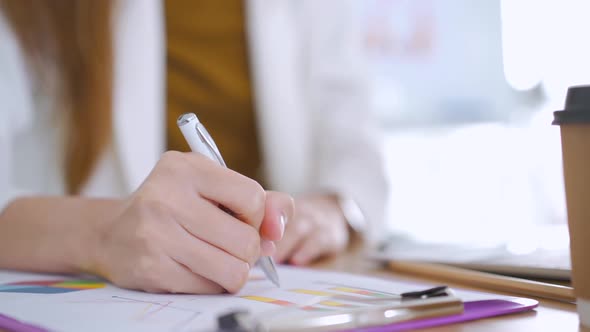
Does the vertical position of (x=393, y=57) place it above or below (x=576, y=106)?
above

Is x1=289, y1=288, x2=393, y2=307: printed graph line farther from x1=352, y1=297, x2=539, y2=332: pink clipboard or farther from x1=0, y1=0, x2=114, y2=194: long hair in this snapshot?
x1=0, y1=0, x2=114, y2=194: long hair

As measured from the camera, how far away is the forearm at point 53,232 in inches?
18.1

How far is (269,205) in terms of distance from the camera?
408 millimetres

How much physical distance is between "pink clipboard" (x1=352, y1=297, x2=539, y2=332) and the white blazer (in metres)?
0.55

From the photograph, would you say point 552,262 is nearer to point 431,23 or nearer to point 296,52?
point 296,52

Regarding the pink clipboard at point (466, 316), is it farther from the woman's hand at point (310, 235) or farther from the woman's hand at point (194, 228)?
the woman's hand at point (310, 235)

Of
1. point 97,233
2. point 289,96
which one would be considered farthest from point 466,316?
point 289,96

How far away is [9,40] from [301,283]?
50 cm

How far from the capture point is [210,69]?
3.26ft

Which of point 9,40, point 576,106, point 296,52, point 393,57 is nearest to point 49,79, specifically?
point 9,40

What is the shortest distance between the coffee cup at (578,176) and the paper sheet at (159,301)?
0.24 ft

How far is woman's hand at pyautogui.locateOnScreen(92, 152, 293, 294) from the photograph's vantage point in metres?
0.39

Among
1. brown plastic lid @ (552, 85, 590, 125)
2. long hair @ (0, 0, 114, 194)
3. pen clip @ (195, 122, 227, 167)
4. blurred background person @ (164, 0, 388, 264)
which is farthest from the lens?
blurred background person @ (164, 0, 388, 264)

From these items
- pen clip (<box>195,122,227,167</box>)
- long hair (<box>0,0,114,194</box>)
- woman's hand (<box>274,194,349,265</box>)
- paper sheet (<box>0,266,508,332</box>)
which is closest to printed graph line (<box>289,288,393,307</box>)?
paper sheet (<box>0,266,508,332</box>)
